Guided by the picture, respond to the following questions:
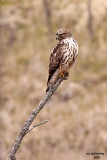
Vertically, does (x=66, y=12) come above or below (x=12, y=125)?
above

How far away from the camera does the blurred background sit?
41.8 feet

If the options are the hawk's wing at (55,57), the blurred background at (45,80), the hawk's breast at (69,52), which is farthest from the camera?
the blurred background at (45,80)

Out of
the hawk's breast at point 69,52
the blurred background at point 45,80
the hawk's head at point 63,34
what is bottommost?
the hawk's breast at point 69,52

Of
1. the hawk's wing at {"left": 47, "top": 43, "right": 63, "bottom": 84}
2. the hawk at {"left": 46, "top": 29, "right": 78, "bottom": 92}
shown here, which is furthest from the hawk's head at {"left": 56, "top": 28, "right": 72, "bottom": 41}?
the hawk's wing at {"left": 47, "top": 43, "right": 63, "bottom": 84}

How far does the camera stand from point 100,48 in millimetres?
15703

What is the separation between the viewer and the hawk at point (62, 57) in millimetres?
5280

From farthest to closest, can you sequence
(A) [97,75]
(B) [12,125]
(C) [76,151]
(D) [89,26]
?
(D) [89,26] → (A) [97,75] → (B) [12,125] → (C) [76,151]

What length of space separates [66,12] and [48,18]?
162cm

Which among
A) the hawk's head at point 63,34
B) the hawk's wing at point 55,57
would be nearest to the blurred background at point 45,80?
the hawk's head at point 63,34

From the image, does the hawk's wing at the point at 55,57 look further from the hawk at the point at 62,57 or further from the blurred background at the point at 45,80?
the blurred background at the point at 45,80

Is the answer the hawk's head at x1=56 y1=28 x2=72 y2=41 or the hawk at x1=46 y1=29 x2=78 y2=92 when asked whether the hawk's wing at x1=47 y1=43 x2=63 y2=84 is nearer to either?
the hawk at x1=46 y1=29 x2=78 y2=92

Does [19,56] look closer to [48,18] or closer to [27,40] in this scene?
[27,40]

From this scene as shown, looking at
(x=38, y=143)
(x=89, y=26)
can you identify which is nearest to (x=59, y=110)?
(x=38, y=143)

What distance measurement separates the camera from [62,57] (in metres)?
5.38
